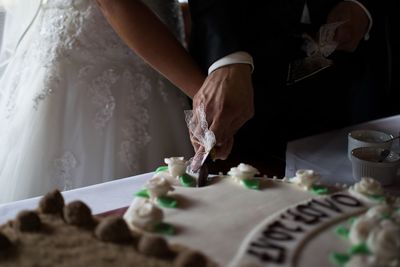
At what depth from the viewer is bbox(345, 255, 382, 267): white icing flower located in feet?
1.97

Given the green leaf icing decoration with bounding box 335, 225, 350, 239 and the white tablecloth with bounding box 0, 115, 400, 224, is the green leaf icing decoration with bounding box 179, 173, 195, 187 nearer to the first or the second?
the white tablecloth with bounding box 0, 115, 400, 224

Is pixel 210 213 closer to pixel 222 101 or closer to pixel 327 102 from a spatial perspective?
pixel 222 101

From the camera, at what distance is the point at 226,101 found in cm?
101

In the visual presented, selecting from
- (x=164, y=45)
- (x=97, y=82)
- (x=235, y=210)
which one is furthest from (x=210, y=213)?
(x=97, y=82)

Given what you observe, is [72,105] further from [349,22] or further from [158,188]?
[349,22]

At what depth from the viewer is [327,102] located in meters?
Result: 1.52

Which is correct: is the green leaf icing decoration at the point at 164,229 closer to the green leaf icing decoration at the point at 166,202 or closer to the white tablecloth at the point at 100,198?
the green leaf icing decoration at the point at 166,202

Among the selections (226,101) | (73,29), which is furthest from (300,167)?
(73,29)

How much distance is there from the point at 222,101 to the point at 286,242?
0.42 m

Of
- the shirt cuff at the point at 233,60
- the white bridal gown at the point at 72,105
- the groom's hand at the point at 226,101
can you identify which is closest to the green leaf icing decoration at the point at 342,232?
the groom's hand at the point at 226,101

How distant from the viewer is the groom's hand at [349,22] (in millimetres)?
1363

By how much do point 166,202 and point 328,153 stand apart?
26.0 inches

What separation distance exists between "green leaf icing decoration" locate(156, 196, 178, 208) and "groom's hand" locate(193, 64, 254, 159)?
25 cm

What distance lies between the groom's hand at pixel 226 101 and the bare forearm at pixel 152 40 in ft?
0.26
